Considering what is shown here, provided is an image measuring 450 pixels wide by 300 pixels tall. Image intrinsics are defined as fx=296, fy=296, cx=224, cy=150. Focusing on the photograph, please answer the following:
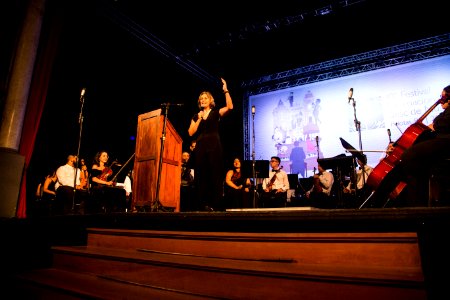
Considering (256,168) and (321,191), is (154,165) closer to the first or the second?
(256,168)

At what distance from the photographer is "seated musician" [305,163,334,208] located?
6427mm

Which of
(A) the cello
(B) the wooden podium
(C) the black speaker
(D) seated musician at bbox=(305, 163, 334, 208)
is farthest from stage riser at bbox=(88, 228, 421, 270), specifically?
(D) seated musician at bbox=(305, 163, 334, 208)

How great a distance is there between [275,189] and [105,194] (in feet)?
12.0

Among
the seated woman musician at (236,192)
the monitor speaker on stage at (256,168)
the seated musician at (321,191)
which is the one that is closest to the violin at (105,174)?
the seated woman musician at (236,192)

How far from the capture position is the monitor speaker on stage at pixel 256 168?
6.41m

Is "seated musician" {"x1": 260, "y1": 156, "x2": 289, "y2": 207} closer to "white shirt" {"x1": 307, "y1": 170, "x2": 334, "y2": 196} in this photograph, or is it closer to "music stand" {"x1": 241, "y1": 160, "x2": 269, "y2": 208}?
"music stand" {"x1": 241, "y1": 160, "x2": 269, "y2": 208}

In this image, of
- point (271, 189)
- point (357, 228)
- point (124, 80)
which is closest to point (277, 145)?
point (271, 189)

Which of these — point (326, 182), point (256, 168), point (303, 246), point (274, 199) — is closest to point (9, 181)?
point (303, 246)

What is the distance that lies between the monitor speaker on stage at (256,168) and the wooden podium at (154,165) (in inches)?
64.9

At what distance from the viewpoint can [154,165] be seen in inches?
188

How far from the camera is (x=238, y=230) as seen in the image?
199cm

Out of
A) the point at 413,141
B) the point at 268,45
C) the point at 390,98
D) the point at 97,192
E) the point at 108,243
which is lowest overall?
the point at 108,243

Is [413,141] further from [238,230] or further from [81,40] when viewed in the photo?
[81,40]

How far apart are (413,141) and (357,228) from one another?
79.3 inches
